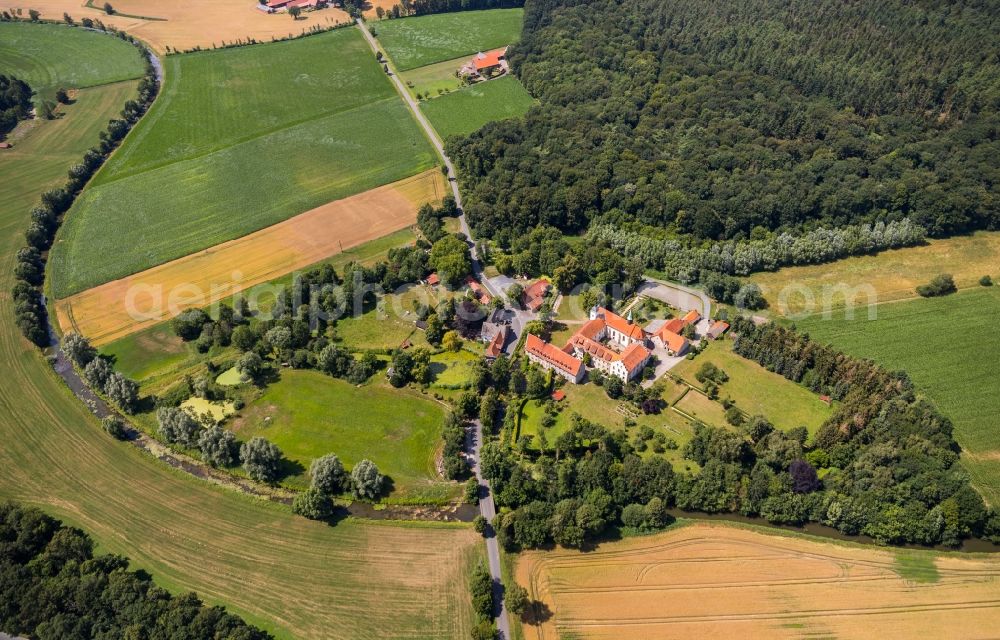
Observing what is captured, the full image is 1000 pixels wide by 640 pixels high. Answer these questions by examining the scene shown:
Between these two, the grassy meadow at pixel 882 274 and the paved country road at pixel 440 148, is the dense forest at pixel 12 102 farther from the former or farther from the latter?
the grassy meadow at pixel 882 274

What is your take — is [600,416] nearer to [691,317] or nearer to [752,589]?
[691,317]

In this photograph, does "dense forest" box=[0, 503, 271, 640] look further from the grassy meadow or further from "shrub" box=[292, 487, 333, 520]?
the grassy meadow

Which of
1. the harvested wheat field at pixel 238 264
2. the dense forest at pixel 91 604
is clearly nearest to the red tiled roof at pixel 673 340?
the harvested wheat field at pixel 238 264

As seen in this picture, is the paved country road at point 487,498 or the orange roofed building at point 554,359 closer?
the paved country road at point 487,498

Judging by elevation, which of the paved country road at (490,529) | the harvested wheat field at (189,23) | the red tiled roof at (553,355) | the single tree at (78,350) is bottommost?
the paved country road at (490,529)

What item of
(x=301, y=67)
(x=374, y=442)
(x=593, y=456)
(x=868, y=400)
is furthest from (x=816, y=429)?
(x=301, y=67)

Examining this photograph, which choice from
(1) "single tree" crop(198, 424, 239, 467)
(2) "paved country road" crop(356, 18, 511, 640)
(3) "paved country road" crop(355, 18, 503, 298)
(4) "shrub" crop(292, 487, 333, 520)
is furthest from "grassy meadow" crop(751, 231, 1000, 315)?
(1) "single tree" crop(198, 424, 239, 467)

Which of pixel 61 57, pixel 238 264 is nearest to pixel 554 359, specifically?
pixel 238 264
